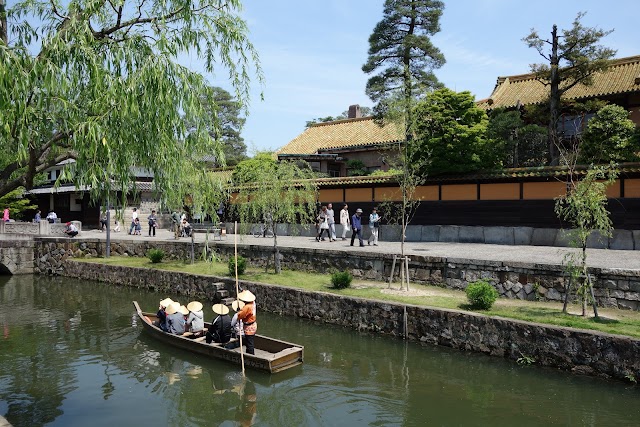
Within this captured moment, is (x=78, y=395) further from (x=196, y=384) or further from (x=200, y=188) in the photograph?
(x=200, y=188)

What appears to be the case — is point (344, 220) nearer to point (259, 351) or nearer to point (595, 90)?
point (259, 351)

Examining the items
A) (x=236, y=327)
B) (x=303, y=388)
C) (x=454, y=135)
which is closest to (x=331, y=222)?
(x=454, y=135)

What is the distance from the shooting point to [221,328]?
43.3ft

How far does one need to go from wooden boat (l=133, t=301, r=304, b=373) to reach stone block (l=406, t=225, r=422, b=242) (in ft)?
45.2

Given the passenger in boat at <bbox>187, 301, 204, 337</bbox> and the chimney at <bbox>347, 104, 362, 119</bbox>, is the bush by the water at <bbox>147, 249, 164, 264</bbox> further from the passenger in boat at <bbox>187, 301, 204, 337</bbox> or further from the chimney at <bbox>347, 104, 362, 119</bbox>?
the chimney at <bbox>347, 104, 362, 119</bbox>

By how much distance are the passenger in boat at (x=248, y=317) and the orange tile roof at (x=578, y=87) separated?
70.9ft

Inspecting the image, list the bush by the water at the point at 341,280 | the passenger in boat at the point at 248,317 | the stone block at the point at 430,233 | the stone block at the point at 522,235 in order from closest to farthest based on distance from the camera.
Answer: the passenger in boat at the point at 248,317, the bush by the water at the point at 341,280, the stone block at the point at 522,235, the stone block at the point at 430,233

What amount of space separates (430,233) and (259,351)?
14.3 m

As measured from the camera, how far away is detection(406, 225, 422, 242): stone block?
82.7 ft

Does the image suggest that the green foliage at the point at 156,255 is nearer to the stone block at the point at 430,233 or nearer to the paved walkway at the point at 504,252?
the paved walkway at the point at 504,252

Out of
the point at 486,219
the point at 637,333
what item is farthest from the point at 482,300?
the point at 486,219

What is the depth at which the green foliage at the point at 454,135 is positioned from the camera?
2331cm

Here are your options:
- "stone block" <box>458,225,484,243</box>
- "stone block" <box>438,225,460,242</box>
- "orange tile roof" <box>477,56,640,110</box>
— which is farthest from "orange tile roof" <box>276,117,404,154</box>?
"stone block" <box>458,225,484,243</box>

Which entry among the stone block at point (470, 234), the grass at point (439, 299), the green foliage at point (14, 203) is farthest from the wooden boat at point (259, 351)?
the green foliage at point (14, 203)
